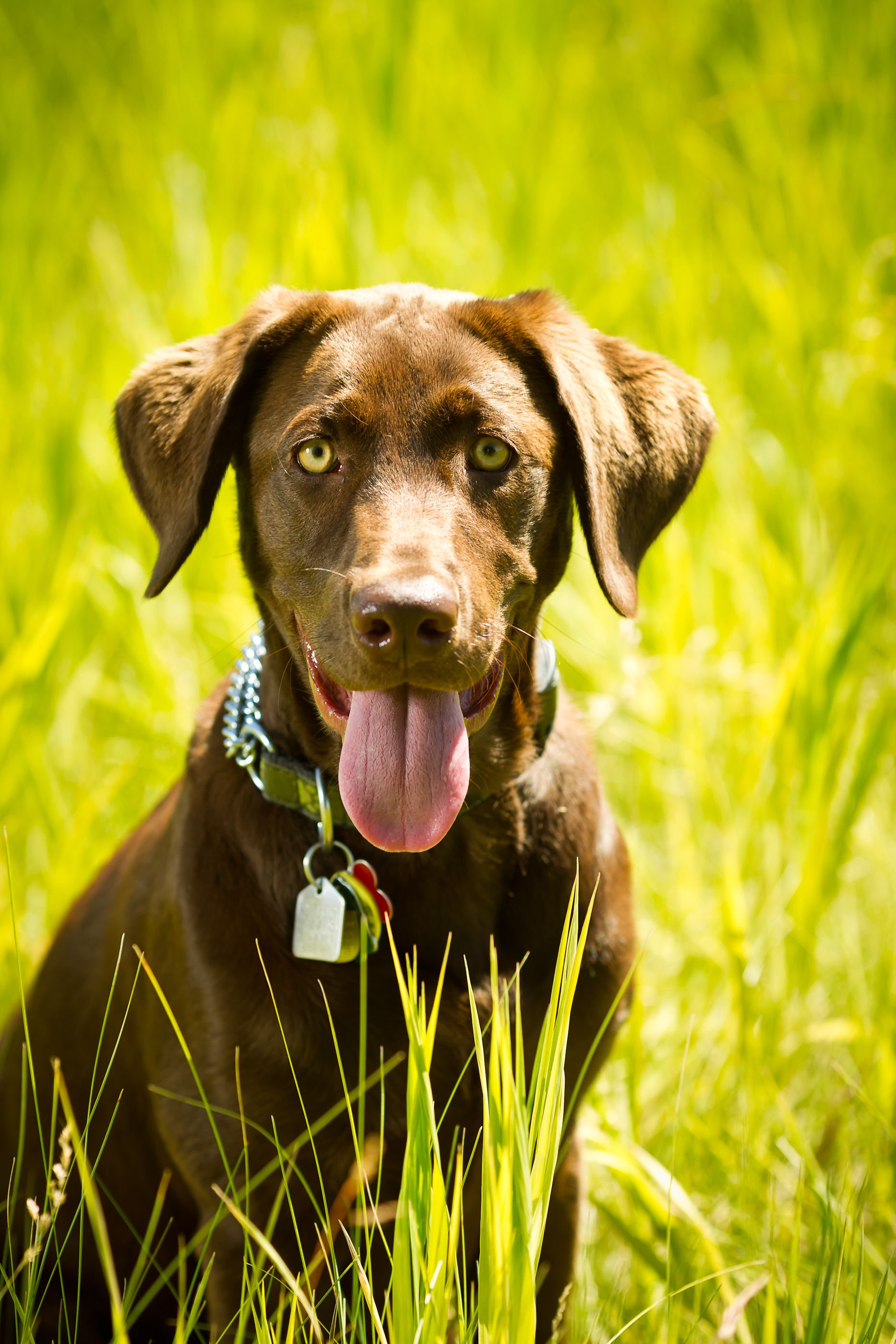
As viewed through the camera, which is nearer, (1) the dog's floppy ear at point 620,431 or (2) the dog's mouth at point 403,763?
(2) the dog's mouth at point 403,763

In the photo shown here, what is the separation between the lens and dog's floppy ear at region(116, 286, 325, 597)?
1996 mm

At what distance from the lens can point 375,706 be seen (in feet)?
5.85

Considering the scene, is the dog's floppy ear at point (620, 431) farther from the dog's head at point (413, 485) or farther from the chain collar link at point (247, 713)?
the chain collar link at point (247, 713)

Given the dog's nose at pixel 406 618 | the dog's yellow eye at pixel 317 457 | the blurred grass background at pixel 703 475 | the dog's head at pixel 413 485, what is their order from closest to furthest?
the dog's nose at pixel 406 618 < the dog's head at pixel 413 485 < the dog's yellow eye at pixel 317 457 < the blurred grass background at pixel 703 475

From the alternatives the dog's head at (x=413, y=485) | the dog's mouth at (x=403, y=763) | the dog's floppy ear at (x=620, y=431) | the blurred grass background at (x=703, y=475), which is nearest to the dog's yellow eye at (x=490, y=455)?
the dog's head at (x=413, y=485)

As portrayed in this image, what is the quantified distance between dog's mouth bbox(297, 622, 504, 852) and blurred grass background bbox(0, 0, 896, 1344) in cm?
76

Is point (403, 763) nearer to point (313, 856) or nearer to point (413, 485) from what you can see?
point (313, 856)

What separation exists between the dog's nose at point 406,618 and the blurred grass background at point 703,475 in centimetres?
88

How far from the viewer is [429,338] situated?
1.95 metres

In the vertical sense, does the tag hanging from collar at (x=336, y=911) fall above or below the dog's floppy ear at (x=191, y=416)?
below

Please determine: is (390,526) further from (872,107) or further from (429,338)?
(872,107)

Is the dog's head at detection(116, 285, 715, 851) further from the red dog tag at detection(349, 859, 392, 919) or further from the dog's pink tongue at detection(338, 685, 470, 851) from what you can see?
the red dog tag at detection(349, 859, 392, 919)

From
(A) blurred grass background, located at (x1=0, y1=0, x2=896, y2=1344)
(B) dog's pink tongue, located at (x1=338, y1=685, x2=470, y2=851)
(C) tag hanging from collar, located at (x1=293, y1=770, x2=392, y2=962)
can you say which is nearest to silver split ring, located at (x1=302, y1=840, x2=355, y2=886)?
(C) tag hanging from collar, located at (x1=293, y1=770, x2=392, y2=962)

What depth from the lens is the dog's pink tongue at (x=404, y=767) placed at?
5.66 feet
